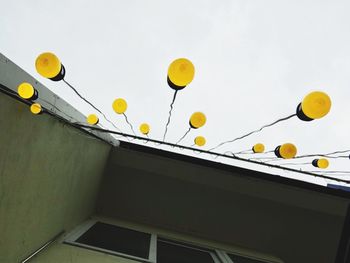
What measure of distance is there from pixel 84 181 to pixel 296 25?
3.49m

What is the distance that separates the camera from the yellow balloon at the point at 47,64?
1250 mm

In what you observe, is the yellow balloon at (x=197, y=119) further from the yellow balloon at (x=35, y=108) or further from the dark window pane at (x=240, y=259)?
the dark window pane at (x=240, y=259)

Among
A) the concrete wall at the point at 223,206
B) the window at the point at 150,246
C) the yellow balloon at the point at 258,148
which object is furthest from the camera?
the concrete wall at the point at 223,206

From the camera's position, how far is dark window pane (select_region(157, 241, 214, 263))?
3.49 m

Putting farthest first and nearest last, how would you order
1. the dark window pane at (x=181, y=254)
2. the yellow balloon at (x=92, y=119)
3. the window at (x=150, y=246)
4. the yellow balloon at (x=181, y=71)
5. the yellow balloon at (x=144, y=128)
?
the dark window pane at (x=181, y=254) → the window at (x=150, y=246) → the yellow balloon at (x=144, y=128) → the yellow balloon at (x=92, y=119) → the yellow balloon at (x=181, y=71)

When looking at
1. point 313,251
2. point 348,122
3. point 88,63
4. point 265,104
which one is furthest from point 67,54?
point 348,122

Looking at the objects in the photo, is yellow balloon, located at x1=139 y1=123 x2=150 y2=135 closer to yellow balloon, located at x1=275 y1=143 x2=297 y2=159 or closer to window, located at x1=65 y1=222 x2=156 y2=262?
window, located at x1=65 y1=222 x2=156 y2=262

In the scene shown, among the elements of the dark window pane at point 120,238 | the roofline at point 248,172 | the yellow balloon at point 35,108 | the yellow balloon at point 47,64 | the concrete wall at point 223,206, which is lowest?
the dark window pane at point 120,238

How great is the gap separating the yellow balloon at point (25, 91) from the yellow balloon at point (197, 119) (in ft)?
3.84

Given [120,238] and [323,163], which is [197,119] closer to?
[323,163]

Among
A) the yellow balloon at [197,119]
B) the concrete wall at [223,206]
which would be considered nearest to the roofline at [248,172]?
the concrete wall at [223,206]

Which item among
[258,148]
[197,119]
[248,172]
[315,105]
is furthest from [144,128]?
[315,105]

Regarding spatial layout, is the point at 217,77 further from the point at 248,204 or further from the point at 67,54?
the point at 67,54

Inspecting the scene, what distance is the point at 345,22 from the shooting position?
11.4ft
